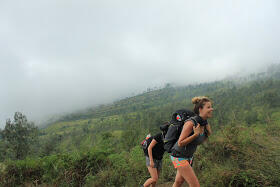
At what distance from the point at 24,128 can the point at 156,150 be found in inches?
1340

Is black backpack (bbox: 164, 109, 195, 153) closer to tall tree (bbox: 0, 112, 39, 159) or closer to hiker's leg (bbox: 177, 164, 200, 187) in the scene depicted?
hiker's leg (bbox: 177, 164, 200, 187)

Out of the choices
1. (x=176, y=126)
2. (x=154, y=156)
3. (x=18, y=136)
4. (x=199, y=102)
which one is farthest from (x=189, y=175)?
(x=18, y=136)

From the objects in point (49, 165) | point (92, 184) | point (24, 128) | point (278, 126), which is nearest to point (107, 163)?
point (92, 184)

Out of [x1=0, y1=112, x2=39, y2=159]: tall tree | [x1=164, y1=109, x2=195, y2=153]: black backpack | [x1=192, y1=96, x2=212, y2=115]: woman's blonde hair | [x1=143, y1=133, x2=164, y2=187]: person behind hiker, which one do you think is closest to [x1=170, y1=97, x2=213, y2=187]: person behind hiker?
[x1=192, y1=96, x2=212, y2=115]: woman's blonde hair

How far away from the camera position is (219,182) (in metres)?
3.44

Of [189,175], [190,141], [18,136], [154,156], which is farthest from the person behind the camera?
[18,136]

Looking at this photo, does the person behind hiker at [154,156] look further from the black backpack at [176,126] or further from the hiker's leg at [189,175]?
the hiker's leg at [189,175]

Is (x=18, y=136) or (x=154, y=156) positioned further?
(x=18, y=136)

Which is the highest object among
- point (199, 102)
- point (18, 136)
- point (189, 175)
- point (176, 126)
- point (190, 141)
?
point (199, 102)

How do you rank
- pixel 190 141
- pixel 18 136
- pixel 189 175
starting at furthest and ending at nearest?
pixel 18 136 → pixel 189 175 → pixel 190 141

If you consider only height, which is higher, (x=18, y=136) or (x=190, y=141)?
(x=190, y=141)

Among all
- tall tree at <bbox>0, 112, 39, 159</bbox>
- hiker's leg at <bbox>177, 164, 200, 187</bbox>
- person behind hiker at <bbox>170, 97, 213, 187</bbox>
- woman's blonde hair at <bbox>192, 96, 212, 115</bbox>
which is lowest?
tall tree at <bbox>0, 112, 39, 159</bbox>

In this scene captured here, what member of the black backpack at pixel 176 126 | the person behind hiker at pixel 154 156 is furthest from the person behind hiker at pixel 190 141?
the person behind hiker at pixel 154 156

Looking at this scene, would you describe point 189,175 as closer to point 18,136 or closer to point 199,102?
point 199,102
